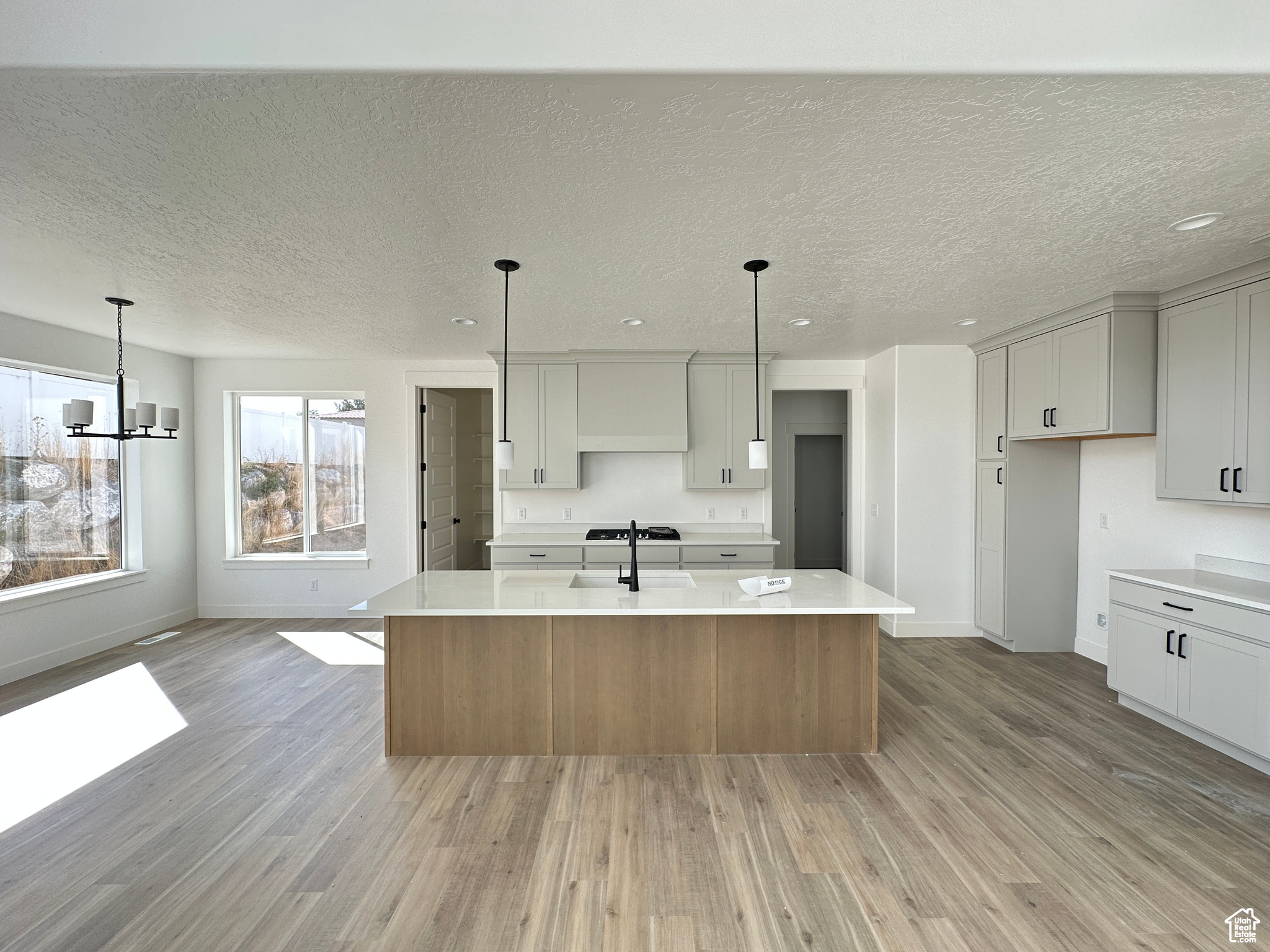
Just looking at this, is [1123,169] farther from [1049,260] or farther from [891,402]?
[891,402]

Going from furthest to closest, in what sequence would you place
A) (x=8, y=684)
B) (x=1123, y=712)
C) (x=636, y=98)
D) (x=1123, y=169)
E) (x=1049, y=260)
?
(x=8, y=684), (x=1123, y=712), (x=1049, y=260), (x=1123, y=169), (x=636, y=98)

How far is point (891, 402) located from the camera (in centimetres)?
509

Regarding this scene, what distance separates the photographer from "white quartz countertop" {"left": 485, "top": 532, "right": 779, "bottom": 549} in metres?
5.03

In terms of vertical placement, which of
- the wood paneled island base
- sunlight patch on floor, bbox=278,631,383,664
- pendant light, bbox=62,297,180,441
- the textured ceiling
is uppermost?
the textured ceiling

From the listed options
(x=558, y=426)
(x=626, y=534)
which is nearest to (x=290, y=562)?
(x=558, y=426)

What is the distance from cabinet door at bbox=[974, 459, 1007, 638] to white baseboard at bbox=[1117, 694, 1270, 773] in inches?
43.5

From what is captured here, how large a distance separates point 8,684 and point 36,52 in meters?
4.40

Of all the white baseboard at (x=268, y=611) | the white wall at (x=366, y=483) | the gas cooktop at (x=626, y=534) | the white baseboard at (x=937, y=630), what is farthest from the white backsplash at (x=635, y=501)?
the white baseboard at (x=268, y=611)

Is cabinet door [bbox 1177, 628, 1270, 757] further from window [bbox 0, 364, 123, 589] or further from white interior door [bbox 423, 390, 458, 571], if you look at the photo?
window [bbox 0, 364, 123, 589]

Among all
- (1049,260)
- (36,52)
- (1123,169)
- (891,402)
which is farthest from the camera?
(891,402)

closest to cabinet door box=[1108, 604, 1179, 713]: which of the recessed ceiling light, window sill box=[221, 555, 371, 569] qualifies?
the recessed ceiling light

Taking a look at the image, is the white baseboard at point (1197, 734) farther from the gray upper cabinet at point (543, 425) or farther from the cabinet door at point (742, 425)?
the gray upper cabinet at point (543, 425)

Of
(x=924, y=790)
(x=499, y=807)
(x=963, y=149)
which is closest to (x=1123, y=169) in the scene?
(x=963, y=149)

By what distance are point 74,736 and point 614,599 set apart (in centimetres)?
299
